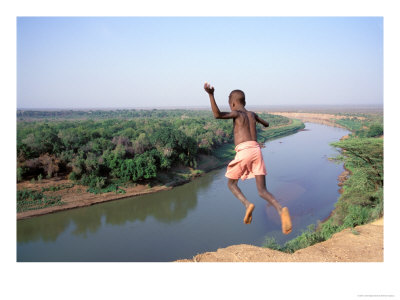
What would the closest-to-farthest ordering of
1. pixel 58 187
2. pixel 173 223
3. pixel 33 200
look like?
pixel 173 223, pixel 33 200, pixel 58 187

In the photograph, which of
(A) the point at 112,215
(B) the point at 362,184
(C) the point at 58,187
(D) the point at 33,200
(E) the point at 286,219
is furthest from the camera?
(C) the point at 58,187

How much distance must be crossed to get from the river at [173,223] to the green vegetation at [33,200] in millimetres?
549

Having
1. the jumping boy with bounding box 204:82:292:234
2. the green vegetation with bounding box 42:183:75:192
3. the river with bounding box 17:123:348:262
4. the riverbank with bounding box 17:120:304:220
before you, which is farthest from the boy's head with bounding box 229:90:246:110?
the green vegetation with bounding box 42:183:75:192

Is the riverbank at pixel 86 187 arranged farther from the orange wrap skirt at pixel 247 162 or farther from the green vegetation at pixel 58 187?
the orange wrap skirt at pixel 247 162

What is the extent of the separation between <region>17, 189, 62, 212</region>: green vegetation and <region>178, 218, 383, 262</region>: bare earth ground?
8.79 meters

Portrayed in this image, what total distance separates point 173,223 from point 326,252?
647 cm

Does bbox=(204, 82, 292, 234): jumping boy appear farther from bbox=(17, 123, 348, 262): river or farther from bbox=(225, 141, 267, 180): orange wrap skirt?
bbox=(17, 123, 348, 262): river

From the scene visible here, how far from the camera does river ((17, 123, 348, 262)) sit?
821 centimetres

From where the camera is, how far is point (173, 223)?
32.3 ft

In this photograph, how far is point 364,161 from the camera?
8.46m

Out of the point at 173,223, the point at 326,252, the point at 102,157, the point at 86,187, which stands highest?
the point at 102,157

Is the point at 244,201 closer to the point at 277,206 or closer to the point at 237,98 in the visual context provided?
the point at 277,206

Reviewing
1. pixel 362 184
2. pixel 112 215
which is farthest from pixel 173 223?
pixel 362 184
